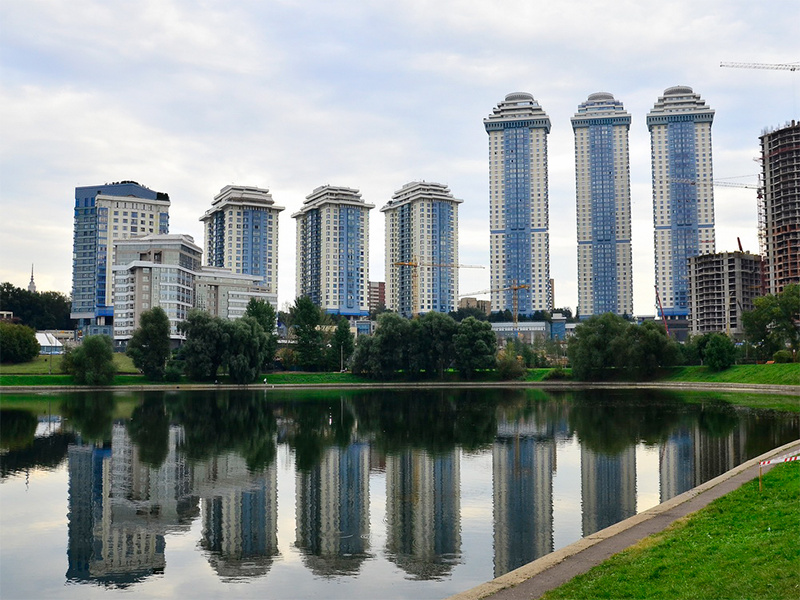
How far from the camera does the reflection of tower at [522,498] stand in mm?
19625

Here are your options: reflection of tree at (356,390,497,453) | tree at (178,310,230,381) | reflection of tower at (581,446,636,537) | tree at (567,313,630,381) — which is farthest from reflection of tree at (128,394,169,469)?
tree at (567,313,630,381)

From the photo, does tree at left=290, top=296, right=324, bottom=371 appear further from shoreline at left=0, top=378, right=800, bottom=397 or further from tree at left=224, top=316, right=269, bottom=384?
tree at left=224, top=316, right=269, bottom=384

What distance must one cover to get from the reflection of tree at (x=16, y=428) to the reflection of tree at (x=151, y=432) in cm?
608

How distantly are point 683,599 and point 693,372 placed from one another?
95.4 m

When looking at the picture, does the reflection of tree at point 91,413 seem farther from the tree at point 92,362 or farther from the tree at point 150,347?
the tree at point 150,347

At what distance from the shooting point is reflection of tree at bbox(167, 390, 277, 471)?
38.3m

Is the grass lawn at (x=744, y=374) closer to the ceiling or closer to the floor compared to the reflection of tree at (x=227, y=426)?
closer to the ceiling

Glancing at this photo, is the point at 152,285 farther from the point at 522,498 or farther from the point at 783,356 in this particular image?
the point at 522,498

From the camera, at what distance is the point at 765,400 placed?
226ft

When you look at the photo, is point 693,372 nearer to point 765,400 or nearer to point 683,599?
point 765,400

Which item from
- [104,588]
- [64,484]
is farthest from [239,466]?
[104,588]

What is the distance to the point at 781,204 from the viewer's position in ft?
465

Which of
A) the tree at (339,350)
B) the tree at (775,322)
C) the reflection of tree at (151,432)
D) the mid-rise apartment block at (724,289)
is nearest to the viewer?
the reflection of tree at (151,432)

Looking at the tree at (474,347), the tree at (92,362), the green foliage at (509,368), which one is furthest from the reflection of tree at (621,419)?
the tree at (92,362)
